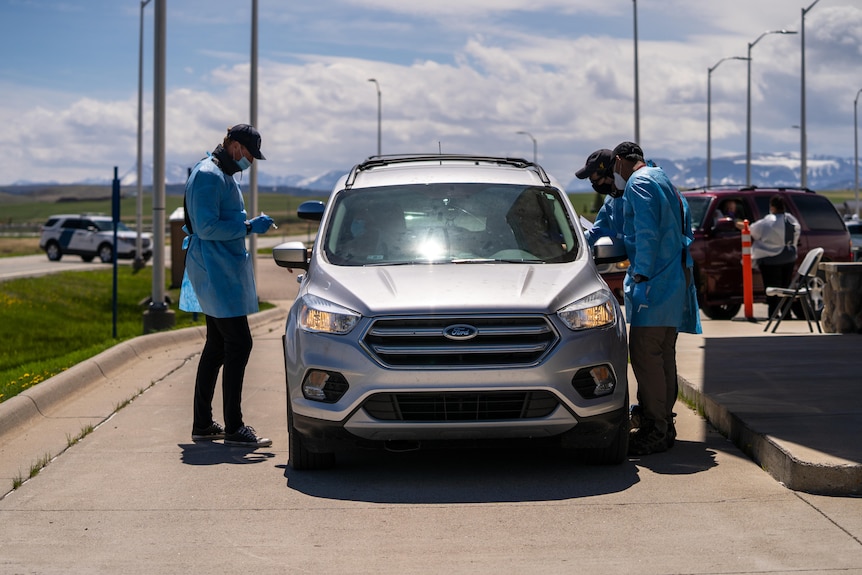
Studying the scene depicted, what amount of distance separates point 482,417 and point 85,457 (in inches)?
105

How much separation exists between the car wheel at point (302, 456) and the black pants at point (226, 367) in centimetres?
108

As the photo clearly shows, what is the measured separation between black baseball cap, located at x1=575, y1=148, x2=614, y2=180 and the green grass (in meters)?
4.64

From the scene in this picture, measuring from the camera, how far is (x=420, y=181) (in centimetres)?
842

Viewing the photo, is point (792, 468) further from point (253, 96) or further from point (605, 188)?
point (253, 96)

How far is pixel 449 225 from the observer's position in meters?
8.05

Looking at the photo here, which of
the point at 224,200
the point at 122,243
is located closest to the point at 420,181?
the point at 224,200

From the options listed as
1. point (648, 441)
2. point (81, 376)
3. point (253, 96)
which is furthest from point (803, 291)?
point (253, 96)

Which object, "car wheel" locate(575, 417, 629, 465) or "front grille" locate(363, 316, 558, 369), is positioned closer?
"front grille" locate(363, 316, 558, 369)

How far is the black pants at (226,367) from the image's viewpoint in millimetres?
8508

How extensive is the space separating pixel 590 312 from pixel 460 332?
2.63 ft

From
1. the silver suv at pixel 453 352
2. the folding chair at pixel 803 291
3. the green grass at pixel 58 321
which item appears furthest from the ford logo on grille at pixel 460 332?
the folding chair at pixel 803 291

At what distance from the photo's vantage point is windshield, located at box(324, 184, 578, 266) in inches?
308

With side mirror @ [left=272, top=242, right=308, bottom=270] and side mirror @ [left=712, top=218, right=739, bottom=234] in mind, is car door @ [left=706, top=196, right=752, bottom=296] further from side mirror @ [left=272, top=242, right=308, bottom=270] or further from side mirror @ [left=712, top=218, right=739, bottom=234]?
side mirror @ [left=272, top=242, right=308, bottom=270]

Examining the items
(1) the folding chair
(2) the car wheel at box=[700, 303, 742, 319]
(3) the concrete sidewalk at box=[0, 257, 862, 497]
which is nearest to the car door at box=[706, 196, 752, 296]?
(2) the car wheel at box=[700, 303, 742, 319]
